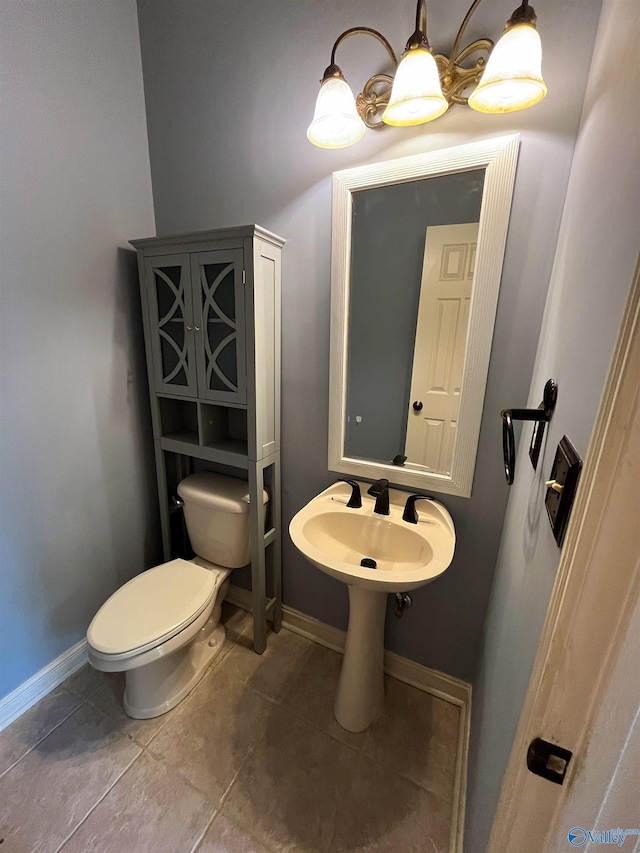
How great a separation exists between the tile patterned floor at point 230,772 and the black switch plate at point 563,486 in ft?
3.87

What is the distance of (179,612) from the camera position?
1.28 meters

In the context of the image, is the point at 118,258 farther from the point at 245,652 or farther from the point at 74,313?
the point at 245,652

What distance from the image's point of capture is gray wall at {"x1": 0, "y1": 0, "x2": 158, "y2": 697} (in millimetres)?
1131

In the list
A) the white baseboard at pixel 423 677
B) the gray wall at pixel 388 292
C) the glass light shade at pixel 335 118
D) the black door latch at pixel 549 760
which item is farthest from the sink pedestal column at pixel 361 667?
the glass light shade at pixel 335 118

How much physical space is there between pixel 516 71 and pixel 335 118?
461 mm

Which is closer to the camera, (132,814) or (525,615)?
(525,615)

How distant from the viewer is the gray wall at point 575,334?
1.47ft

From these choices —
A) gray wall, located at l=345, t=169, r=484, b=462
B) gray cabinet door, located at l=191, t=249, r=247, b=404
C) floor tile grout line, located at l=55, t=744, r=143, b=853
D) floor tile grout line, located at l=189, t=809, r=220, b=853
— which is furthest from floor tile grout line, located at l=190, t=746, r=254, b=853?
gray cabinet door, located at l=191, t=249, r=247, b=404

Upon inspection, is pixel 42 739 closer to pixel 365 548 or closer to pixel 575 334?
pixel 365 548

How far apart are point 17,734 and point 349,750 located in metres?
1.19

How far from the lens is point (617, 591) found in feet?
1.14

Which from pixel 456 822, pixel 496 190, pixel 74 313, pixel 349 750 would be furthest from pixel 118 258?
pixel 456 822

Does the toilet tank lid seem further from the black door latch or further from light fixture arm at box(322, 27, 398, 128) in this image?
light fixture arm at box(322, 27, 398, 128)

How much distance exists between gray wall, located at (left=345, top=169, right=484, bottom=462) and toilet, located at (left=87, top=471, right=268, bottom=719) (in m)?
0.59
